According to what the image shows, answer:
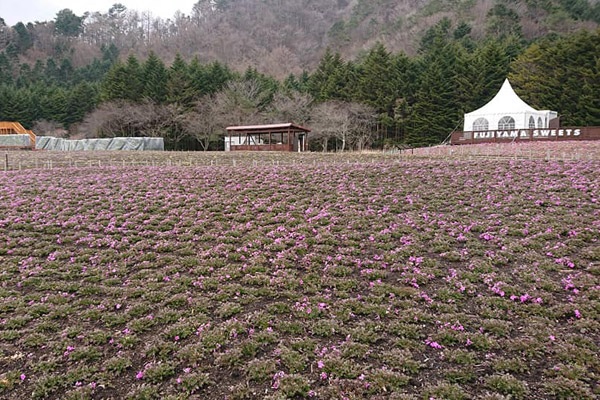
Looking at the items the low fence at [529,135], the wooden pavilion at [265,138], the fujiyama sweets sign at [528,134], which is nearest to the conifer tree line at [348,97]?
the wooden pavilion at [265,138]

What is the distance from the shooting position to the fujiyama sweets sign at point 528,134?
87.0ft

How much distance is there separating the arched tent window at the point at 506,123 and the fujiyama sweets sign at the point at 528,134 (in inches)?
106

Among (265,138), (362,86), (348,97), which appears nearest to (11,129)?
(265,138)

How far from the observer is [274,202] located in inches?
437

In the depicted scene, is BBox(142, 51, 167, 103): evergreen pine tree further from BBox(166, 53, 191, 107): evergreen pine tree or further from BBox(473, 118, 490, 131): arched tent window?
BBox(473, 118, 490, 131): arched tent window

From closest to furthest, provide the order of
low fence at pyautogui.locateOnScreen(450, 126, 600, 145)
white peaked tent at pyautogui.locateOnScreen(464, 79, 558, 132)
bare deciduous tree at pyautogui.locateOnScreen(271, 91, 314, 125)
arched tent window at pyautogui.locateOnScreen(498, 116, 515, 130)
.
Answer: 1. low fence at pyautogui.locateOnScreen(450, 126, 600, 145)
2. white peaked tent at pyautogui.locateOnScreen(464, 79, 558, 132)
3. arched tent window at pyautogui.locateOnScreen(498, 116, 515, 130)
4. bare deciduous tree at pyautogui.locateOnScreen(271, 91, 314, 125)

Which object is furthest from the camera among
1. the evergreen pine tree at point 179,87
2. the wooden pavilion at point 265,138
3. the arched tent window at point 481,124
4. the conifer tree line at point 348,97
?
the evergreen pine tree at point 179,87

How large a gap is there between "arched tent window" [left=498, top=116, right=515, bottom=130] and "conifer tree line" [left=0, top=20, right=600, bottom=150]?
258 inches

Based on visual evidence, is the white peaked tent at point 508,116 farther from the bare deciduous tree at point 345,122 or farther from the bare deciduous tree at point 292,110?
the bare deciduous tree at point 292,110

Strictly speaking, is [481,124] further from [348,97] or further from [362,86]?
[348,97]

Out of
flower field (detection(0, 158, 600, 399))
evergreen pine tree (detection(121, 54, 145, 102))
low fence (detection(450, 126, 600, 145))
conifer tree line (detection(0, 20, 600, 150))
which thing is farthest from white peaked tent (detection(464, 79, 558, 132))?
evergreen pine tree (detection(121, 54, 145, 102))

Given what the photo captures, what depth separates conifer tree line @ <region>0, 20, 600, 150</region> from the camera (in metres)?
36.9

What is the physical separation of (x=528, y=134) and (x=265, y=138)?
2370 cm

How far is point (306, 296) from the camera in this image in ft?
18.8
